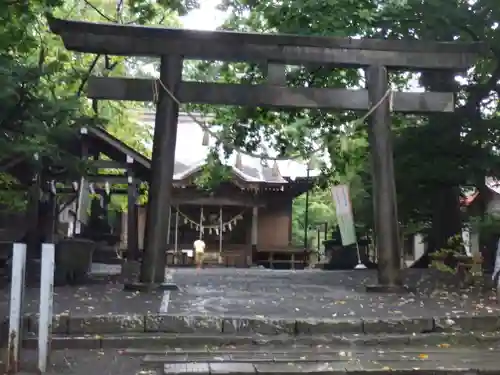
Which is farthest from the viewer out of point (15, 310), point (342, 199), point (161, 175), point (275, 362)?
point (342, 199)

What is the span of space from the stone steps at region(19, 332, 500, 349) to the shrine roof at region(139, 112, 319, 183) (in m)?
11.8

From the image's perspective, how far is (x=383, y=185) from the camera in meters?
10.1

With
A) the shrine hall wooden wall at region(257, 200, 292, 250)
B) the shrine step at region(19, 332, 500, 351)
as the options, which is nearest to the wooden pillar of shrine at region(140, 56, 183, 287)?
the shrine step at region(19, 332, 500, 351)

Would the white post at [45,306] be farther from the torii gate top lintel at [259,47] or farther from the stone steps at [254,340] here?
the torii gate top lintel at [259,47]

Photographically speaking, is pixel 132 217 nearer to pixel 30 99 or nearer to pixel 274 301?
pixel 30 99

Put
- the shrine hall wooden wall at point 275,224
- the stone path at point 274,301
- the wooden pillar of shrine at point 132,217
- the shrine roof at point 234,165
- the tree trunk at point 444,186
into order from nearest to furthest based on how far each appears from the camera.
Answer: the stone path at point 274,301, the tree trunk at point 444,186, the wooden pillar of shrine at point 132,217, the shrine roof at point 234,165, the shrine hall wooden wall at point 275,224

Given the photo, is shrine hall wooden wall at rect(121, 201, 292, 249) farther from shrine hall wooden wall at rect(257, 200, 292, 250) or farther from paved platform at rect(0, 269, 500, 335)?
paved platform at rect(0, 269, 500, 335)

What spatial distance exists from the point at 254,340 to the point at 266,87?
498 cm

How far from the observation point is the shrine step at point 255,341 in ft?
21.0

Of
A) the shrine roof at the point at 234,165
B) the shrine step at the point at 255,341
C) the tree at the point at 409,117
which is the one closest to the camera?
the shrine step at the point at 255,341

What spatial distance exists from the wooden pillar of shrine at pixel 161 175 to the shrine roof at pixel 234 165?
324 inches

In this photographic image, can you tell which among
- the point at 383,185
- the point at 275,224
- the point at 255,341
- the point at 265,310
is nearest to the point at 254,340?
the point at 255,341

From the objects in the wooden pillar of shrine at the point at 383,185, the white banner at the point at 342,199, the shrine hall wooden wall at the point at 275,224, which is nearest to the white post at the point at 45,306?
the wooden pillar of shrine at the point at 383,185

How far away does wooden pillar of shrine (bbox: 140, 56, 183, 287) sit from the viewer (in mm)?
9625
